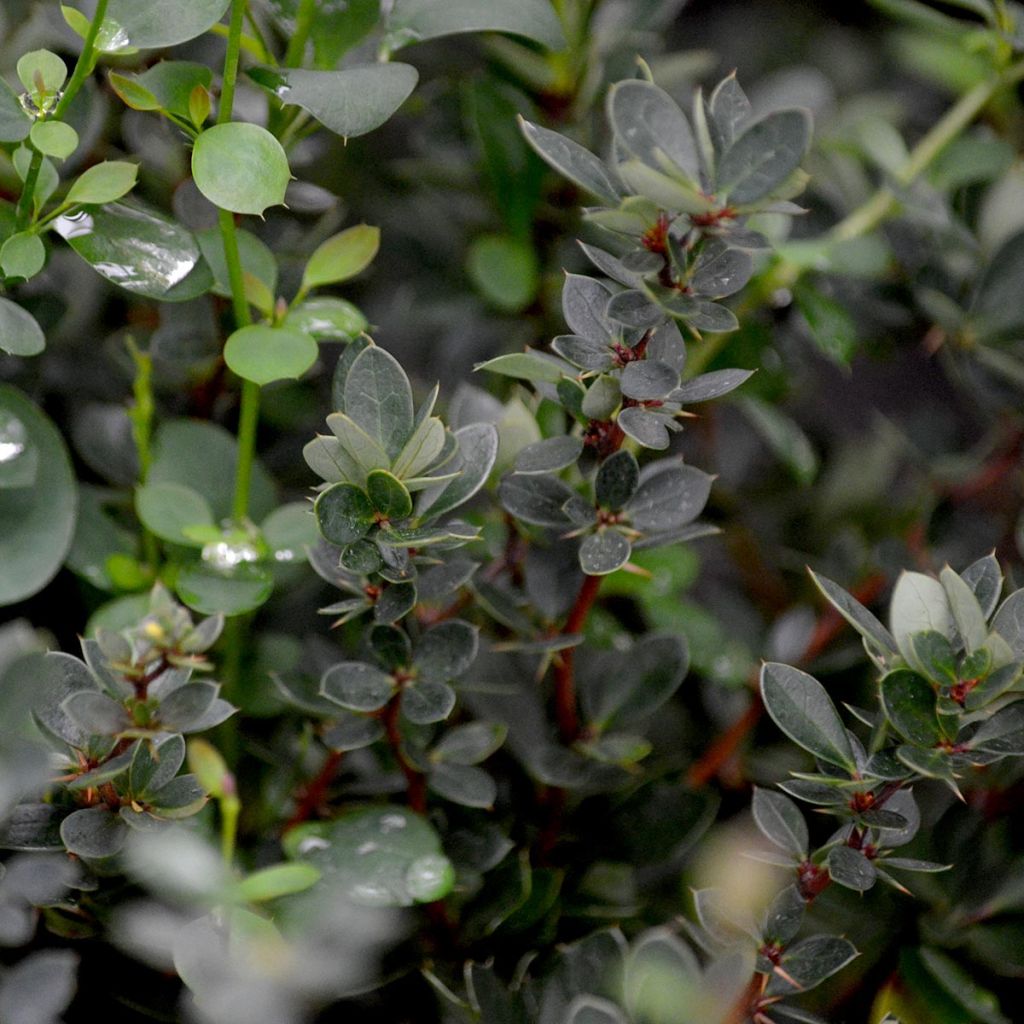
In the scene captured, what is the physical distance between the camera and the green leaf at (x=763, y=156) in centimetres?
45

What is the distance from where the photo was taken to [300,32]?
59 centimetres

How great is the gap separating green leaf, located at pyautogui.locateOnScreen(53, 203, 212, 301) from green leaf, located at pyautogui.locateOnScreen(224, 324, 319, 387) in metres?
0.03

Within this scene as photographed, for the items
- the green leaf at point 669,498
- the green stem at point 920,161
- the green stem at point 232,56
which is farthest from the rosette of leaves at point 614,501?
the green stem at point 920,161

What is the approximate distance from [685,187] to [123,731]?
34cm

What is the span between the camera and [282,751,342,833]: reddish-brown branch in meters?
0.61

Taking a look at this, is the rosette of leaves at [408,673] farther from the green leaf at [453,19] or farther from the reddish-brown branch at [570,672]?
the green leaf at [453,19]

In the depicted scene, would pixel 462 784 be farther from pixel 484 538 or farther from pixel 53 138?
pixel 53 138

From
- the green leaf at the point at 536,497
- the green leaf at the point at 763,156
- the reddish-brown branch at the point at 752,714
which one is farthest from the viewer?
the reddish-brown branch at the point at 752,714

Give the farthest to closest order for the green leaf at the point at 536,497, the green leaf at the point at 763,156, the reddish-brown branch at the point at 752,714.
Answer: the reddish-brown branch at the point at 752,714
the green leaf at the point at 536,497
the green leaf at the point at 763,156

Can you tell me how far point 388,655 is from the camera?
56cm

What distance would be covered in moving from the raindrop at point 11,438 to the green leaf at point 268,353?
141 mm

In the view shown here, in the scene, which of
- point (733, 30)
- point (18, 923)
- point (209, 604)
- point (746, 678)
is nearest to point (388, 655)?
point (209, 604)

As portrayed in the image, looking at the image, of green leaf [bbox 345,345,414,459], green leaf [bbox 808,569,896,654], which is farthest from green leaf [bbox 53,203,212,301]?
green leaf [bbox 808,569,896,654]

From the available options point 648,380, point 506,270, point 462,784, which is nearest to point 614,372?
point 648,380
